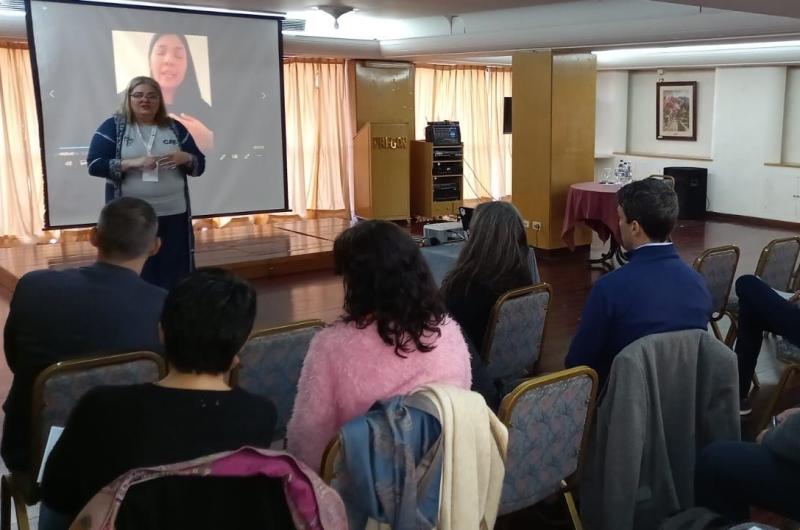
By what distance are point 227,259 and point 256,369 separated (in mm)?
4252

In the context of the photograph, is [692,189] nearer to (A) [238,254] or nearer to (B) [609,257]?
(B) [609,257]

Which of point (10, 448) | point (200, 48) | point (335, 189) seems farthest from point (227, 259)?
point (10, 448)

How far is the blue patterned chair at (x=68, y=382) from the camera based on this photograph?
193 centimetres

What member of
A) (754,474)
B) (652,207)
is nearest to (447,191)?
(652,207)

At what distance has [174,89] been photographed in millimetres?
6383

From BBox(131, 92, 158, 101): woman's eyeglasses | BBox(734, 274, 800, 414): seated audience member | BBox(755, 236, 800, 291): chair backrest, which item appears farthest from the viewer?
BBox(131, 92, 158, 101): woman's eyeglasses

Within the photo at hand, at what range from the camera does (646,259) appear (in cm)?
251

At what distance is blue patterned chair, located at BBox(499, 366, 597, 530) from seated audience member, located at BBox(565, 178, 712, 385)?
382 mm

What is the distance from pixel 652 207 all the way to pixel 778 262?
170 cm

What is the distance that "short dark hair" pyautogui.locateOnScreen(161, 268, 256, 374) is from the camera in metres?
1.40

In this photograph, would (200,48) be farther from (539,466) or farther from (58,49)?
(539,466)

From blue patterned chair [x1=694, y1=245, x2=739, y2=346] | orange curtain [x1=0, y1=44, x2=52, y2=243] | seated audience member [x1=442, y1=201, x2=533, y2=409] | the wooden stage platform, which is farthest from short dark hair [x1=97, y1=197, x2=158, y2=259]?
orange curtain [x1=0, y1=44, x2=52, y2=243]

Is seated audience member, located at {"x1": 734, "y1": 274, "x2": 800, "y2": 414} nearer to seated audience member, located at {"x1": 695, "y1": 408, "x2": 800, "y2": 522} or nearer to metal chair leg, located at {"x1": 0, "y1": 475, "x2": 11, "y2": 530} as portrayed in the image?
seated audience member, located at {"x1": 695, "y1": 408, "x2": 800, "y2": 522}

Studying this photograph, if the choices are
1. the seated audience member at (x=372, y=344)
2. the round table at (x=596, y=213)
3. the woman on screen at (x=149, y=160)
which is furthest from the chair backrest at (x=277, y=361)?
the round table at (x=596, y=213)
